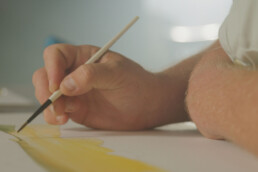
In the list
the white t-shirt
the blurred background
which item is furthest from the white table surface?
the blurred background

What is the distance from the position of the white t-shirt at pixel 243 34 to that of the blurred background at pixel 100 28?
1.18 m

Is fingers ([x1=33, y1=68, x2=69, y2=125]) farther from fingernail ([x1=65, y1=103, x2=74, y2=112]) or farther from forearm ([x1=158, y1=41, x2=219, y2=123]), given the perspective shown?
forearm ([x1=158, y1=41, x2=219, y2=123])

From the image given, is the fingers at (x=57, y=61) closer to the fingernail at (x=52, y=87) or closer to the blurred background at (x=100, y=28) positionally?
the fingernail at (x=52, y=87)

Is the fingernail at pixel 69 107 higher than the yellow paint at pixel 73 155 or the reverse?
the reverse

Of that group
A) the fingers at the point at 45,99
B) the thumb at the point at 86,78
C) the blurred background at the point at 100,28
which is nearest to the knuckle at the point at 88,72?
the thumb at the point at 86,78

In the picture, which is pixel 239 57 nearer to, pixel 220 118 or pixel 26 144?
pixel 220 118

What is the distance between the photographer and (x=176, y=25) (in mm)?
1910

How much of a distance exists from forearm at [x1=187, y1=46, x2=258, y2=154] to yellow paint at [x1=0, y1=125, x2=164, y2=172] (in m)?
0.10

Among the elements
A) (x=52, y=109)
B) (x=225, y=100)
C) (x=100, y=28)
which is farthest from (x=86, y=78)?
(x=100, y=28)

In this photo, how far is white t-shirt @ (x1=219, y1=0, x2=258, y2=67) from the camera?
0.41 m

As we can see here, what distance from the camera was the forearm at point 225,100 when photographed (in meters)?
0.31

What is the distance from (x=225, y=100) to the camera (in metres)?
0.36

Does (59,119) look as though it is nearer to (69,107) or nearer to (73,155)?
(69,107)

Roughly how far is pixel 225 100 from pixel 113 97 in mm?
240
